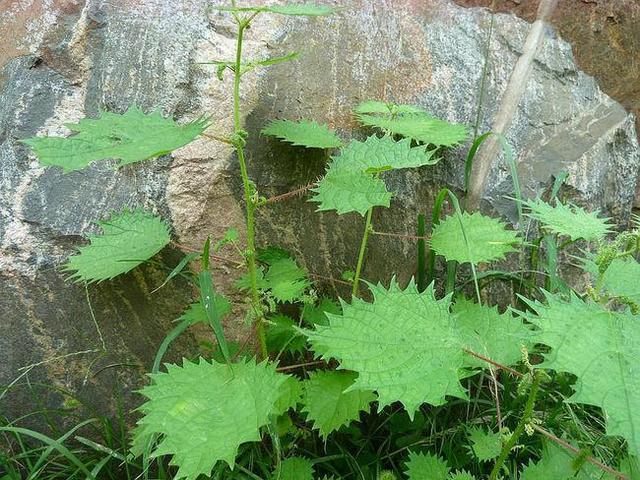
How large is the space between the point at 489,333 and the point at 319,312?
48 cm

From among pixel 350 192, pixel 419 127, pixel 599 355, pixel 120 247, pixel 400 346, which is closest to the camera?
pixel 599 355

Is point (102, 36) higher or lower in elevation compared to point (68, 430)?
higher

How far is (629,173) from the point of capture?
2418 mm

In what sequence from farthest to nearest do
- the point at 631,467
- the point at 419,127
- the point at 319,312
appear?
the point at 419,127, the point at 319,312, the point at 631,467

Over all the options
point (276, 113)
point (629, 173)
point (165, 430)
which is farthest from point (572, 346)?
point (629, 173)

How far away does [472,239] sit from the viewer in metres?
1.74

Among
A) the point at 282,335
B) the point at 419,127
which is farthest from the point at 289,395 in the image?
the point at 419,127

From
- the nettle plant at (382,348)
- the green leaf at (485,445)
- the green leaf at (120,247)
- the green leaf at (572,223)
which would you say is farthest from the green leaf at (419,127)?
the green leaf at (485,445)

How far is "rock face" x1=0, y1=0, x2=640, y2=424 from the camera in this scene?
5.67 feet

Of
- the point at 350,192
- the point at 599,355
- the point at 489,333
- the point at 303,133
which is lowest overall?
the point at 489,333

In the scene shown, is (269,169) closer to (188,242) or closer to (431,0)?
(188,242)

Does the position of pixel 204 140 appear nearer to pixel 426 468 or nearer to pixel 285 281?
pixel 285 281

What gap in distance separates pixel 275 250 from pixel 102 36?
0.93 meters

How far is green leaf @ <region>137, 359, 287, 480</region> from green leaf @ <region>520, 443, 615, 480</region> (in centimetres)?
60
